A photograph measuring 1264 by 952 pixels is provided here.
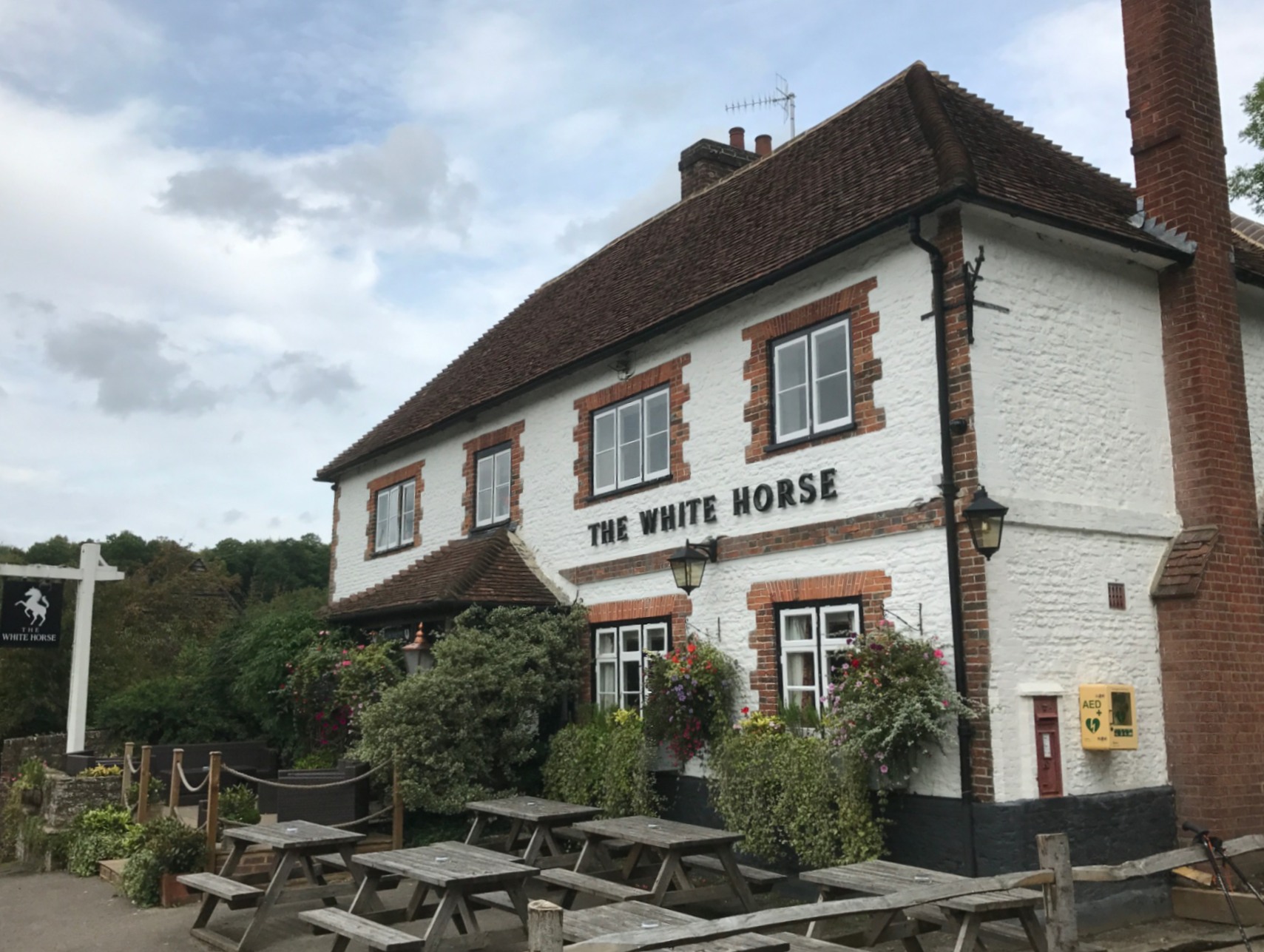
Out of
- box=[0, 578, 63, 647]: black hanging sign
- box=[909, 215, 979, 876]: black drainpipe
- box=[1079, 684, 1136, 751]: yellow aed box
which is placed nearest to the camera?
box=[909, 215, 979, 876]: black drainpipe

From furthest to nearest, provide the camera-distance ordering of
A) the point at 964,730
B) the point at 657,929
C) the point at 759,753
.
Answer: the point at 759,753
the point at 964,730
the point at 657,929

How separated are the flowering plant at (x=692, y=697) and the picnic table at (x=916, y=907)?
3123mm

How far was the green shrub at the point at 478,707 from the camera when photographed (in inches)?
457

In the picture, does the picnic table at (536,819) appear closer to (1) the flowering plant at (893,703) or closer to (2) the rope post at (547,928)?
(1) the flowering plant at (893,703)

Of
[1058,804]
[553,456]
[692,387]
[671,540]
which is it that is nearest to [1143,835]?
[1058,804]

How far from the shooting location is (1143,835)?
905 centimetres

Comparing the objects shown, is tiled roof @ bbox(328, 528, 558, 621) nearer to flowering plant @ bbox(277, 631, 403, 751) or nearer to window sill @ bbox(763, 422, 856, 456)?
flowering plant @ bbox(277, 631, 403, 751)

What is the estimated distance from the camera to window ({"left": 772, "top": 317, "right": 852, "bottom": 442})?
10141mm

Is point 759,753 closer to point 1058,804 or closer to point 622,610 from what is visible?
point 1058,804

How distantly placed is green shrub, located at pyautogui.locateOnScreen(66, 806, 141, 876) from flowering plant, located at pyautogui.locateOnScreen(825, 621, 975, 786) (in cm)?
742

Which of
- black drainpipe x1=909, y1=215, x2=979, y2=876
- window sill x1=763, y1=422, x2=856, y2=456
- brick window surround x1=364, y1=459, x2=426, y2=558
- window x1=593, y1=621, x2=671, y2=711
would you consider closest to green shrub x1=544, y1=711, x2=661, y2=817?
window x1=593, y1=621, x2=671, y2=711

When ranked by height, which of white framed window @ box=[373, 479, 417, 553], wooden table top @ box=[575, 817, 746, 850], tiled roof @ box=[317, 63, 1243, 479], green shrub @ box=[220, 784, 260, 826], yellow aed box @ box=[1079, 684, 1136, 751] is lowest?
green shrub @ box=[220, 784, 260, 826]

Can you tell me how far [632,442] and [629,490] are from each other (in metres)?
0.59

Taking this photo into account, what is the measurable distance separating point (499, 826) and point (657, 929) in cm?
745
